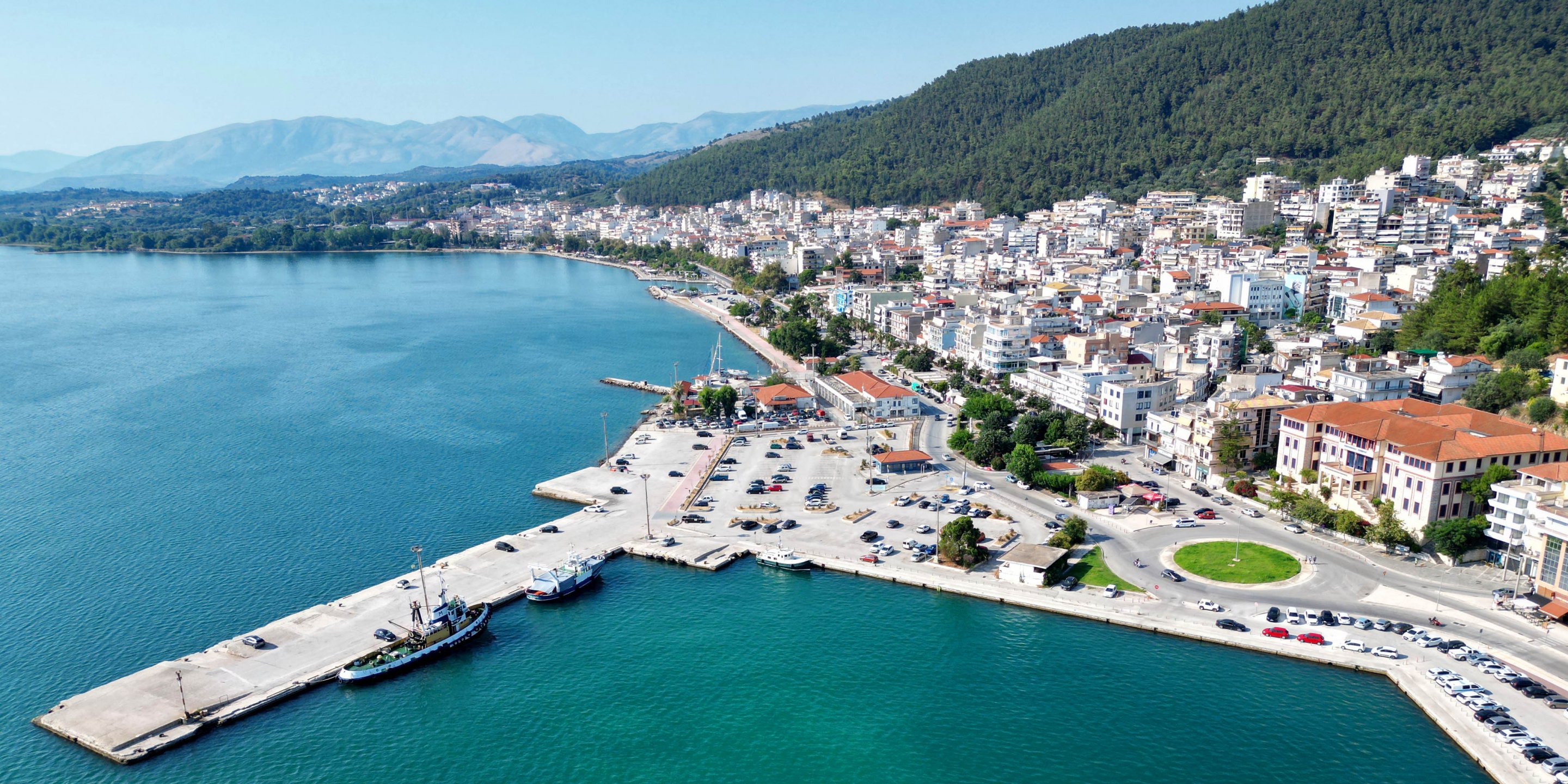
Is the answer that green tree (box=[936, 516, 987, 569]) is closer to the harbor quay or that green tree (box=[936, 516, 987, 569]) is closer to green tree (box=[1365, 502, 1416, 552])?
the harbor quay

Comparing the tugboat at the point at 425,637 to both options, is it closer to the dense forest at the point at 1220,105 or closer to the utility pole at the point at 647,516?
the utility pole at the point at 647,516

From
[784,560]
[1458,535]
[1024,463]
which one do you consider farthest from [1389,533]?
[784,560]

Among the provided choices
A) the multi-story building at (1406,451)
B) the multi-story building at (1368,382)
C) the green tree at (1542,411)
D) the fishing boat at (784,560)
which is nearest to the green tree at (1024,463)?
the multi-story building at (1406,451)

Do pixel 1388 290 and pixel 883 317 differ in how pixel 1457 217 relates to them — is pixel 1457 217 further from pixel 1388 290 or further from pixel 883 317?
pixel 883 317

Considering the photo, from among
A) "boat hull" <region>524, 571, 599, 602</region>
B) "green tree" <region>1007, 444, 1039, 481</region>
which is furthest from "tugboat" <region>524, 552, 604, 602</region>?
"green tree" <region>1007, 444, 1039, 481</region>

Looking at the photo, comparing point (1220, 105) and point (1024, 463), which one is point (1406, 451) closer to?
point (1024, 463)

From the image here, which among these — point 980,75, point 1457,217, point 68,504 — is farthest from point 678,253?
point 68,504
